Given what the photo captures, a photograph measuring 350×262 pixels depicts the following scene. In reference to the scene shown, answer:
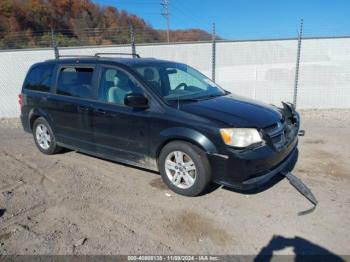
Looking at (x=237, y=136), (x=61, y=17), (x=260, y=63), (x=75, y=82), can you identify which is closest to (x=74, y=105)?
(x=75, y=82)

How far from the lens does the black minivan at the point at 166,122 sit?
375 cm

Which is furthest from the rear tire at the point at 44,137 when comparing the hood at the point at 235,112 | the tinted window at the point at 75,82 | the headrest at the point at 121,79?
the hood at the point at 235,112

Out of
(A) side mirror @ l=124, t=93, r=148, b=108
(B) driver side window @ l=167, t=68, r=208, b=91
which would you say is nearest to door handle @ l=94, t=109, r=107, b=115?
(A) side mirror @ l=124, t=93, r=148, b=108

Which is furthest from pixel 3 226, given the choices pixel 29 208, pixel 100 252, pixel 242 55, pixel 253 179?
pixel 242 55

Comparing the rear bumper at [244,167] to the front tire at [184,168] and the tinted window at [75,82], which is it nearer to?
the front tire at [184,168]

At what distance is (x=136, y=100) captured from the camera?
4.17m

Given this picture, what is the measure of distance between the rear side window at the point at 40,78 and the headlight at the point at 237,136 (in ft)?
11.4

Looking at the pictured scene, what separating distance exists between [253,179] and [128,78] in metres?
2.18

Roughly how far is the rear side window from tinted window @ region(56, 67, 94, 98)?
322 millimetres

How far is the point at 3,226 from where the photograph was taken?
3.53 meters

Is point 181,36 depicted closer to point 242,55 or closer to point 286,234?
point 242,55

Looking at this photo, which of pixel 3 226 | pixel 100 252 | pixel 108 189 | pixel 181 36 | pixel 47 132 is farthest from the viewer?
pixel 181 36

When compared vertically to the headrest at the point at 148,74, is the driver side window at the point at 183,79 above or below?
below

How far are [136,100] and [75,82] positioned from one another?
5.07 ft
